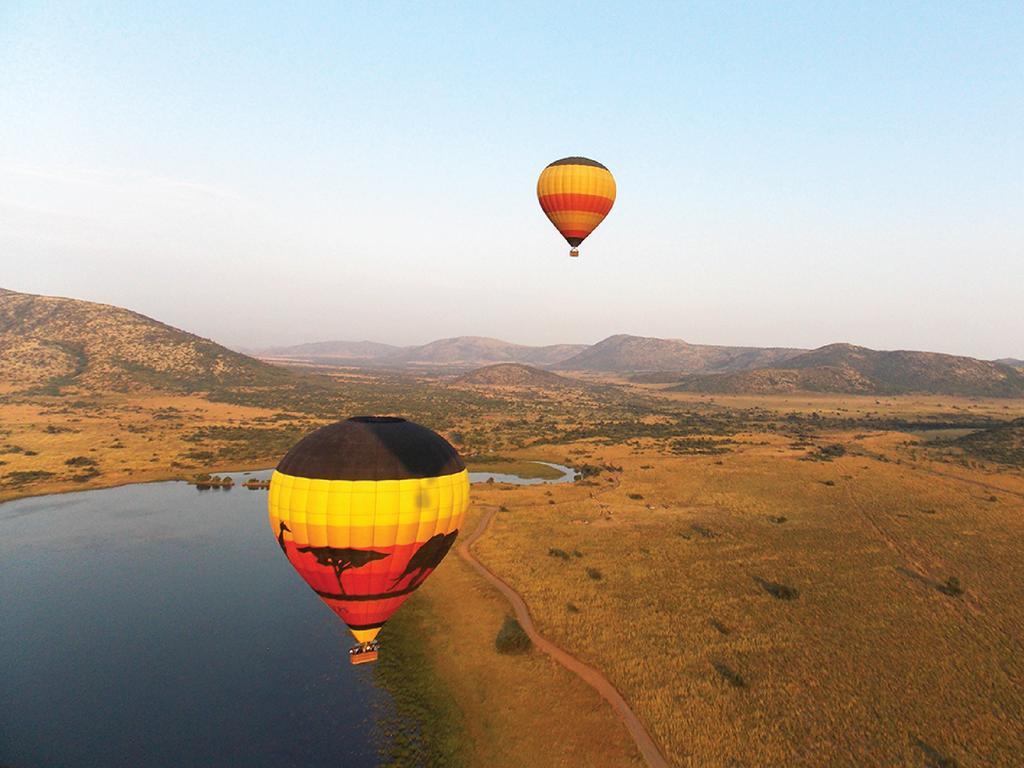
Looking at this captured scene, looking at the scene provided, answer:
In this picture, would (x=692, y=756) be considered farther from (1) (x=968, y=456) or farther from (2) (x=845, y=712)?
(1) (x=968, y=456)

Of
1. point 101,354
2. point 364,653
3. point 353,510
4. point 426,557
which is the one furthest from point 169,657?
point 101,354

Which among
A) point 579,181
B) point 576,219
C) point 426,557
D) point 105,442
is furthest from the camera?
point 105,442

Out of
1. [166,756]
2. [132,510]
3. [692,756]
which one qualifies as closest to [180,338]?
[132,510]

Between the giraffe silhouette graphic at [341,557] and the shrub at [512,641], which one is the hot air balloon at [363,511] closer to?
the giraffe silhouette graphic at [341,557]

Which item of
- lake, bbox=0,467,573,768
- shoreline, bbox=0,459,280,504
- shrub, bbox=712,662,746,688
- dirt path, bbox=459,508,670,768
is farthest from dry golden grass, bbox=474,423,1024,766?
shoreline, bbox=0,459,280,504

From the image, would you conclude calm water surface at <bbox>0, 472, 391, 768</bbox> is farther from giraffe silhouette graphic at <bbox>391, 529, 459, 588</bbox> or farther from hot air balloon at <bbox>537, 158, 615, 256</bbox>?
hot air balloon at <bbox>537, 158, 615, 256</bbox>

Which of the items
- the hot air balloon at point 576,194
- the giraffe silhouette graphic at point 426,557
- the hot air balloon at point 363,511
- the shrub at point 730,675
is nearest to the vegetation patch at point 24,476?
the hot air balloon at point 363,511

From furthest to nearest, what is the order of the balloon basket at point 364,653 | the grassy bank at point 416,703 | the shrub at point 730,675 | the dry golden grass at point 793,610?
the shrub at point 730,675, the dry golden grass at point 793,610, the grassy bank at point 416,703, the balloon basket at point 364,653

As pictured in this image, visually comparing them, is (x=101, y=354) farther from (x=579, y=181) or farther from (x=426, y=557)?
(x=426, y=557)
